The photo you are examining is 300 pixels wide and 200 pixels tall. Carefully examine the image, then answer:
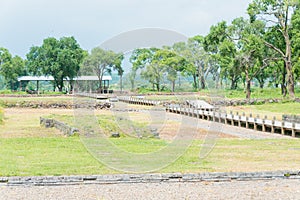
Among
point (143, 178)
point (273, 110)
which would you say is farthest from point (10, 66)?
point (143, 178)

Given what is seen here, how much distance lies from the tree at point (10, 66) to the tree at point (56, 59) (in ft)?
21.2

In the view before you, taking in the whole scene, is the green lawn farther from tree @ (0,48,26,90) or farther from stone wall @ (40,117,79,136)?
tree @ (0,48,26,90)

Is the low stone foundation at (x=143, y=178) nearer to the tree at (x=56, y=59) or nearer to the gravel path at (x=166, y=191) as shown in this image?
the gravel path at (x=166, y=191)

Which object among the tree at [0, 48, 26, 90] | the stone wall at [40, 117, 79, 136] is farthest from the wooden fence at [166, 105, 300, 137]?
the tree at [0, 48, 26, 90]

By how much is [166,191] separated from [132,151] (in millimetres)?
6096

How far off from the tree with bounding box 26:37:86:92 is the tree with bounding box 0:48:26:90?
6.45 meters

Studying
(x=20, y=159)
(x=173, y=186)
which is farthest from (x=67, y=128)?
(x=173, y=186)

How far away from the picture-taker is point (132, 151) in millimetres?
17500

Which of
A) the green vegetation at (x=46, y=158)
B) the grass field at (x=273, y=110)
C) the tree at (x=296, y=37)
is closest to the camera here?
the green vegetation at (x=46, y=158)

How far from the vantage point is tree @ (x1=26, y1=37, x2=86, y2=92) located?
315 ft

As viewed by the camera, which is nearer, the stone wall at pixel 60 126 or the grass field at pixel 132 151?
the grass field at pixel 132 151

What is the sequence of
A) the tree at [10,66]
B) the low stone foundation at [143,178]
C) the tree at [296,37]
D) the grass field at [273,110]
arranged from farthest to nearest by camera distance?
the tree at [10,66]
the tree at [296,37]
the grass field at [273,110]
the low stone foundation at [143,178]

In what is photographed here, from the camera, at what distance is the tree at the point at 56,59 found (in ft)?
315

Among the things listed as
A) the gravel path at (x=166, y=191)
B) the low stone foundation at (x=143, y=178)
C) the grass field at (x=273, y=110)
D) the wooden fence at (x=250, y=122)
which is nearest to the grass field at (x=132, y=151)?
the low stone foundation at (x=143, y=178)
